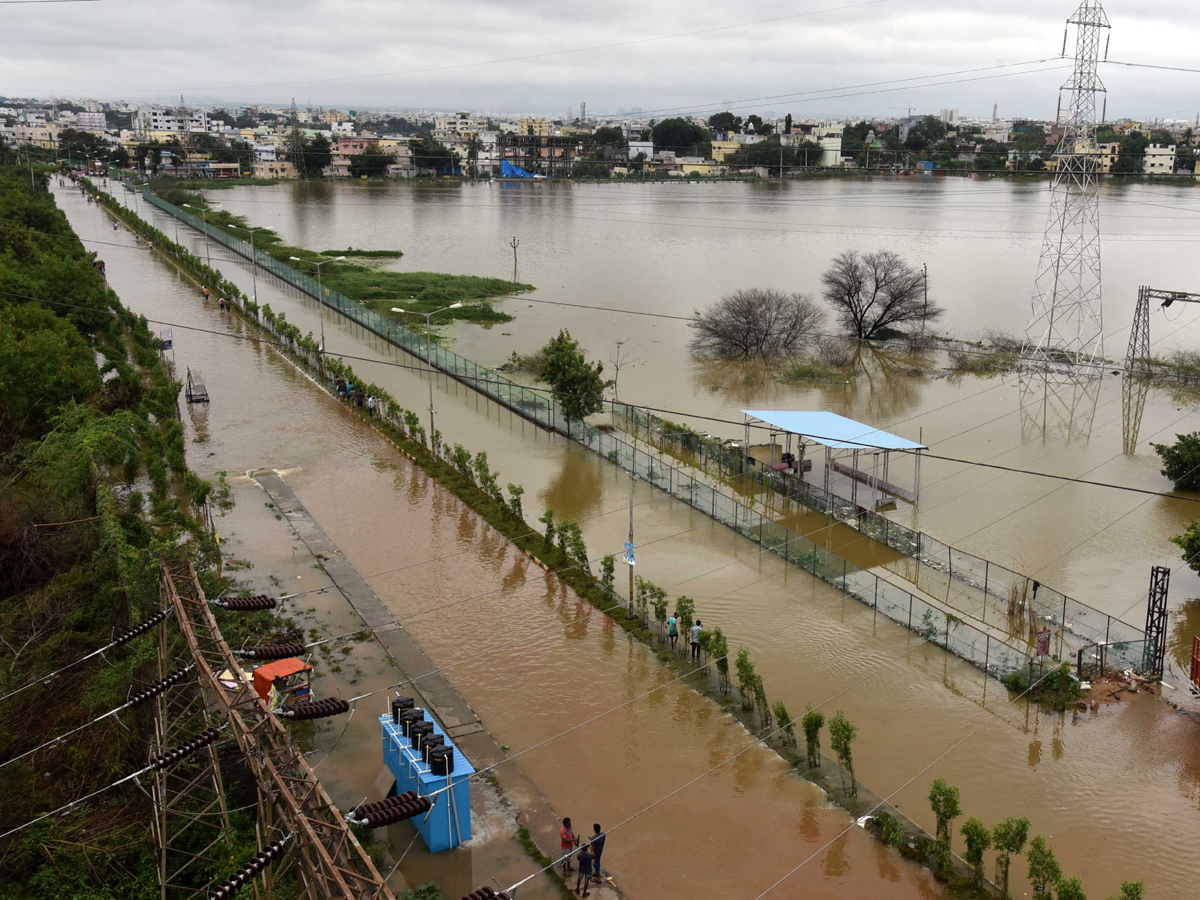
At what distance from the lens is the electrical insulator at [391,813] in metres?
9.77

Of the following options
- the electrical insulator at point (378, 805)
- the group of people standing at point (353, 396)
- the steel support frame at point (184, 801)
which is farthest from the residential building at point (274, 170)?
the electrical insulator at point (378, 805)

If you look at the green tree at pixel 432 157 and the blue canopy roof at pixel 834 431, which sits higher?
the green tree at pixel 432 157

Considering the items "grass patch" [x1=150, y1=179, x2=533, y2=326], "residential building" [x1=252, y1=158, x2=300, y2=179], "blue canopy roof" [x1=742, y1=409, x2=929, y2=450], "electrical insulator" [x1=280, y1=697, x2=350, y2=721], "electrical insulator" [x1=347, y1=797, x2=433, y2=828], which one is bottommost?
"electrical insulator" [x1=347, y1=797, x2=433, y2=828]

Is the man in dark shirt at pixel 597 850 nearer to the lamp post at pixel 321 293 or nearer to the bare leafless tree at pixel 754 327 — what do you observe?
the lamp post at pixel 321 293

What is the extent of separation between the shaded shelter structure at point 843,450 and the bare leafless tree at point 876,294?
16.1 meters

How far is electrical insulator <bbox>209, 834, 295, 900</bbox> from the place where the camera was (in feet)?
27.3

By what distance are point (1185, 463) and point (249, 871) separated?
22.1 meters

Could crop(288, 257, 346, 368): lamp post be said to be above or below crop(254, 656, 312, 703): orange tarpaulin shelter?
above

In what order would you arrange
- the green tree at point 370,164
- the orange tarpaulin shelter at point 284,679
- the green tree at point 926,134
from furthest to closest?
the green tree at point 926,134 → the green tree at point 370,164 → the orange tarpaulin shelter at point 284,679

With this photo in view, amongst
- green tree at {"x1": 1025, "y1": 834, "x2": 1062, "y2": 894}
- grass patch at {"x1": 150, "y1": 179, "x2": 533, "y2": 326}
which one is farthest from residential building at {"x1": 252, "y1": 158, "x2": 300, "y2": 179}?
green tree at {"x1": 1025, "y1": 834, "x2": 1062, "y2": 894}

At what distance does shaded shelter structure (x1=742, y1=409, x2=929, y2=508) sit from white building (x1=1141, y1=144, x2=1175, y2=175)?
113462mm

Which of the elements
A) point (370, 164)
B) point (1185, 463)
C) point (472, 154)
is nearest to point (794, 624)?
point (1185, 463)

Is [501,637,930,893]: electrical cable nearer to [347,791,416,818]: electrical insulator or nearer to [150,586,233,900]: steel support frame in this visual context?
[347,791,416,818]: electrical insulator

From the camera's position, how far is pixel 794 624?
56.4 feet
